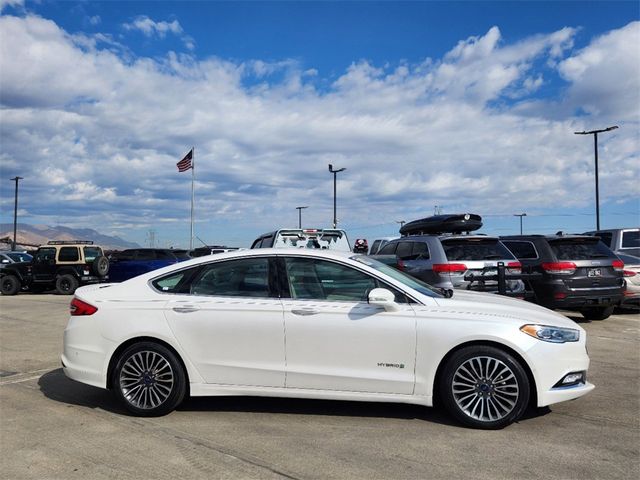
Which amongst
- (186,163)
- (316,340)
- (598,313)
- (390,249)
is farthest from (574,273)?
(186,163)

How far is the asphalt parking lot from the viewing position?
12.8 ft

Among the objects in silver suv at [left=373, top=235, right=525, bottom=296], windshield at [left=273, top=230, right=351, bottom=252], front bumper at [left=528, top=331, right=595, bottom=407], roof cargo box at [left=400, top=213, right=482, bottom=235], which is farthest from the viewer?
roof cargo box at [left=400, top=213, right=482, bottom=235]

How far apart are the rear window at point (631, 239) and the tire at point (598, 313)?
329 centimetres

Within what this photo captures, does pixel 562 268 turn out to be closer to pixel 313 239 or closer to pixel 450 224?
pixel 450 224

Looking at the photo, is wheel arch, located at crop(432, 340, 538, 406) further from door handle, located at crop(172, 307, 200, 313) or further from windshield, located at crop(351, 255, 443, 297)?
door handle, located at crop(172, 307, 200, 313)

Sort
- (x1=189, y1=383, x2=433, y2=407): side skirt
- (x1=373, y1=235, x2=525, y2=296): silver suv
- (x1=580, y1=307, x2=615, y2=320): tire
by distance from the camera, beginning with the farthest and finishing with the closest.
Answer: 1. (x1=580, y1=307, x2=615, y2=320): tire
2. (x1=373, y1=235, x2=525, y2=296): silver suv
3. (x1=189, y1=383, x2=433, y2=407): side skirt

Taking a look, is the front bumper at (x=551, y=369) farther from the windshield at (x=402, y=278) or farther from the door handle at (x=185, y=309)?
the door handle at (x=185, y=309)

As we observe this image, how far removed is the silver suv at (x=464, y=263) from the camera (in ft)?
29.8

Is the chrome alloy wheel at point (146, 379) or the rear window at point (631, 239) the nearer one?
the chrome alloy wheel at point (146, 379)

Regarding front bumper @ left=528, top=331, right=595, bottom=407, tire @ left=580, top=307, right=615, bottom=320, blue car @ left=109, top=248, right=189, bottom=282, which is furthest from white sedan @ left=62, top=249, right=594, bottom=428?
blue car @ left=109, top=248, right=189, bottom=282

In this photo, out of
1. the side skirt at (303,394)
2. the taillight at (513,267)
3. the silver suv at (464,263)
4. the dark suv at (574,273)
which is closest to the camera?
the side skirt at (303,394)

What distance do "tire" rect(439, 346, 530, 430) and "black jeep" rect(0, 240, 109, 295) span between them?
1713 cm

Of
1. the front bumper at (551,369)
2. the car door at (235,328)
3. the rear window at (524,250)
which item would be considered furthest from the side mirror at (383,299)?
the rear window at (524,250)

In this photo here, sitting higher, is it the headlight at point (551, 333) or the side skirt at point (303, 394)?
the headlight at point (551, 333)
